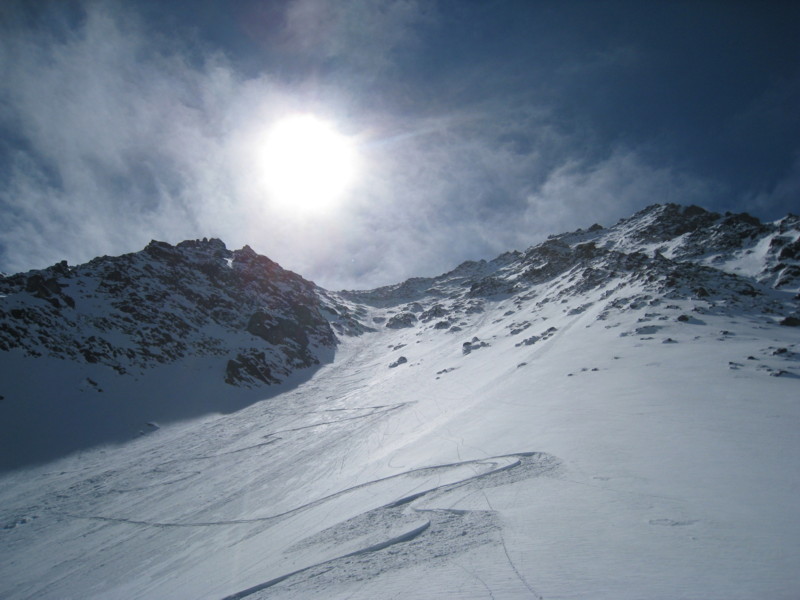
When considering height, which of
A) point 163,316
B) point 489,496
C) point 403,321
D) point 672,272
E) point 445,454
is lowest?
point 489,496

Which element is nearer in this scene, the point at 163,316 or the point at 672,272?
the point at 672,272

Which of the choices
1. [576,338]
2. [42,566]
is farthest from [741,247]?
[42,566]

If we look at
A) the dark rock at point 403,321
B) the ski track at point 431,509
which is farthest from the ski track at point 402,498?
the dark rock at point 403,321

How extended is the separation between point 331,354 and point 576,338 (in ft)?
204

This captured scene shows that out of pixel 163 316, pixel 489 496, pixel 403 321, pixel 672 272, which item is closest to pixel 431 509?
pixel 489 496

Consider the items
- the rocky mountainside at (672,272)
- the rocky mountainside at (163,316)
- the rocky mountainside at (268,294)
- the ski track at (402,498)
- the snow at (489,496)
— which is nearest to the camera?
the snow at (489,496)

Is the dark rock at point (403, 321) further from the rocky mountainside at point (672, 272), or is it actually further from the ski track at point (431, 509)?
the ski track at point (431, 509)

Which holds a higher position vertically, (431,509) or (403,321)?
(403,321)

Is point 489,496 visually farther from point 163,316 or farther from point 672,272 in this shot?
point 163,316

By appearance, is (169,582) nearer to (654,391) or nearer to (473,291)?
(654,391)

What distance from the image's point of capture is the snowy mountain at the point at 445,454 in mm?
5465

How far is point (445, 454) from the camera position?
12.3 meters

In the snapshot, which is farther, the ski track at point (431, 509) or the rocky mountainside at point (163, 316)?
the rocky mountainside at point (163, 316)

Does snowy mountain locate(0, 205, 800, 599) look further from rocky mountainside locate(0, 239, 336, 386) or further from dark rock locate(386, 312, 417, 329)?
dark rock locate(386, 312, 417, 329)
